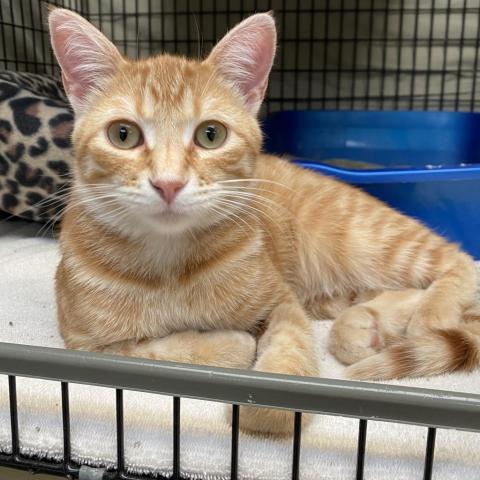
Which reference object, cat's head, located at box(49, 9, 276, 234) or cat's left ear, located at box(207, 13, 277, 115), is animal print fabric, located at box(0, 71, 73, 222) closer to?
cat's head, located at box(49, 9, 276, 234)

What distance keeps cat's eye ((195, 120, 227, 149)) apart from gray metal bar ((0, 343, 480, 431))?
1.41 ft

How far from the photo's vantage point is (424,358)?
1.02m

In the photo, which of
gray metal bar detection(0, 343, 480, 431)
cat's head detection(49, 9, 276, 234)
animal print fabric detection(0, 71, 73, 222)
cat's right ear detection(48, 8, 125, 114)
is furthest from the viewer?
animal print fabric detection(0, 71, 73, 222)

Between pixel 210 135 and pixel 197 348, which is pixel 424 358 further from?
pixel 210 135

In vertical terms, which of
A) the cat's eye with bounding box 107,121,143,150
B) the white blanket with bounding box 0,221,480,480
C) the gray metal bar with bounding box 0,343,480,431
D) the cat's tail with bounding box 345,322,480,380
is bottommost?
the white blanket with bounding box 0,221,480,480

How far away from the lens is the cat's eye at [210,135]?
99 cm

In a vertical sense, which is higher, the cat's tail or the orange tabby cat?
the orange tabby cat

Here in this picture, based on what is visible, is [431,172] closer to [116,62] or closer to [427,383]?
[427,383]

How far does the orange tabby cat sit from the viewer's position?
0.95 m

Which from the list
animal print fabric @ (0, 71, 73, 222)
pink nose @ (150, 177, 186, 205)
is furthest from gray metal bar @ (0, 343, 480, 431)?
animal print fabric @ (0, 71, 73, 222)

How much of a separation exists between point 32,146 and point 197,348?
0.98m

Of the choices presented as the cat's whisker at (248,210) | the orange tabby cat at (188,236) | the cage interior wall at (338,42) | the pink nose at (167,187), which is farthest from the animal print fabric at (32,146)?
the cage interior wall at (338,42)

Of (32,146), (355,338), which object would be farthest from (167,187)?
(32,146)

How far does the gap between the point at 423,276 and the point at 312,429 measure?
64 centimetres
